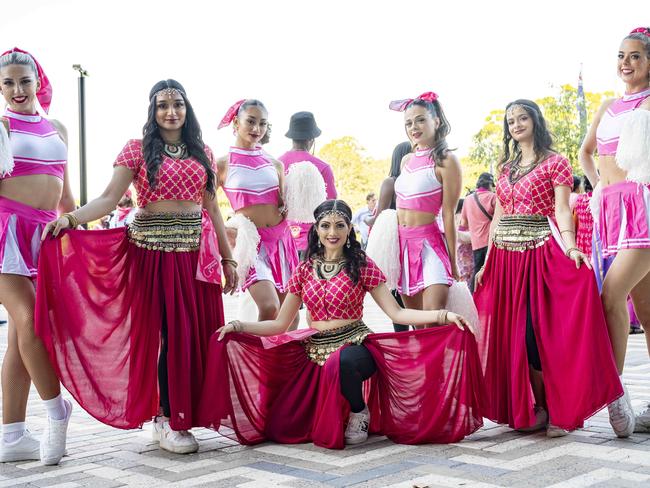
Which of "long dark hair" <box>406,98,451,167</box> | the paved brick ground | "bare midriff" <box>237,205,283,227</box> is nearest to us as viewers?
the paved brick ground

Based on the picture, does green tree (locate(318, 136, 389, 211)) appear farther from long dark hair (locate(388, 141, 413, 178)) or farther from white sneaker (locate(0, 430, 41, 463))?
white sneaker (locate(0, 430, 41, 463))

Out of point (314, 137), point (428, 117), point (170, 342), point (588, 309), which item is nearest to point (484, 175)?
point (314, 137)

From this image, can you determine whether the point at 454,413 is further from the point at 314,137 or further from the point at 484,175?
the point at 484,175

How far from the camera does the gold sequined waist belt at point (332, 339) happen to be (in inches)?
156

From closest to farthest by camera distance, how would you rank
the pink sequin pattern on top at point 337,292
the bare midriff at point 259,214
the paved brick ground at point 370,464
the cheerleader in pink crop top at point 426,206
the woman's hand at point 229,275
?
the paved brick ground at point 370,464, the pink sequin pattern on top at point 337,292, the woman's hand at point 229,275, the cheerleader in pink crop top at point 426,206, the bare midriff at point 259,214

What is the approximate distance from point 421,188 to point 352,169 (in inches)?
1393

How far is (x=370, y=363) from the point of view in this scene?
3887mm

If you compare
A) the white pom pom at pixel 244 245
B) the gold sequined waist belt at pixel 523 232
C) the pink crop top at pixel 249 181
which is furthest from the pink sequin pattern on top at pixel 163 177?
the gold sequined waist belt at pixel 523 232

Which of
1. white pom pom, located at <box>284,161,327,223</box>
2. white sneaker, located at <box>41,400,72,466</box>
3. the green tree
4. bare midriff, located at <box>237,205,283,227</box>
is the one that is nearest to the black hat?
white pom pom, located at <box>284,161,327,223</box>

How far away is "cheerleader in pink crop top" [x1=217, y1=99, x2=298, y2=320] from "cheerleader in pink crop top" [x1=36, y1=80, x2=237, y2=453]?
620 mm

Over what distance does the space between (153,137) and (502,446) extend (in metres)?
2.36

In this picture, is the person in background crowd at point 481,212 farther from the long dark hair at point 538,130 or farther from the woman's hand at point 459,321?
the woman's hand at point 459,321

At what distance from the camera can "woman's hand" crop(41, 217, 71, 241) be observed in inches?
143

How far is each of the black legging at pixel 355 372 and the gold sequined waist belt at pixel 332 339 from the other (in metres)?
0.08
